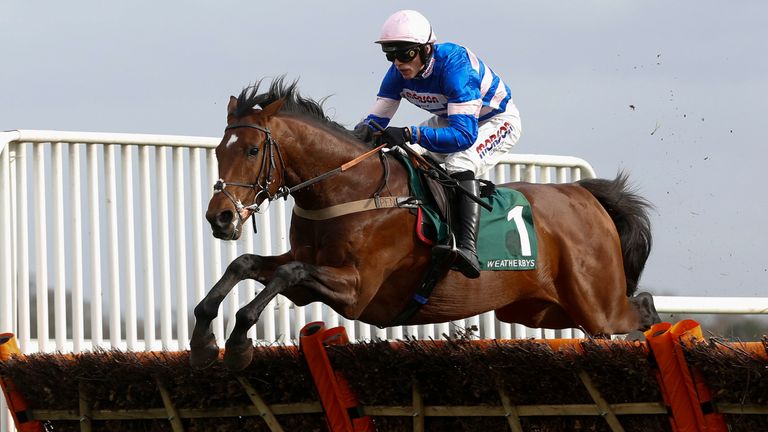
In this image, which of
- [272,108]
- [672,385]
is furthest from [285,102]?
[672,385]

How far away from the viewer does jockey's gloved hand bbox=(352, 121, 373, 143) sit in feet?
20.4

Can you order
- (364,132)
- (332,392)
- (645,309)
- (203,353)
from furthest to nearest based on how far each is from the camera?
(645,309), (364,132), (203,353), (332,392)

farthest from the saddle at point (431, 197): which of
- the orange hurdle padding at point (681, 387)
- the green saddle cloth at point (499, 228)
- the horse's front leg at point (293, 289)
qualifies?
the orange hurdle padding at point (681, 387)

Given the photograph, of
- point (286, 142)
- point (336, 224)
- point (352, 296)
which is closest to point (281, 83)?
point (286, 142)

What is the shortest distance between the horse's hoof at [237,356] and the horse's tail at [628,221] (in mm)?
3080

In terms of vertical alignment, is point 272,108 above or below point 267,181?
above

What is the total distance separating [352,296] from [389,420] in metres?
0.73

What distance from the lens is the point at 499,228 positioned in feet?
21.1

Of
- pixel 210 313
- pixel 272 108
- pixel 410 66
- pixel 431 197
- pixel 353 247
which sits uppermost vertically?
pixel 410 66

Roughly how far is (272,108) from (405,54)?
0.81 m

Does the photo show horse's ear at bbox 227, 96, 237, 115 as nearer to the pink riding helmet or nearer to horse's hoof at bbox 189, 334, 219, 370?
the pink riding helmet

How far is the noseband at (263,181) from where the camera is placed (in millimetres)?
5266

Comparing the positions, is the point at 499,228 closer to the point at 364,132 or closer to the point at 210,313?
the point at 364,132

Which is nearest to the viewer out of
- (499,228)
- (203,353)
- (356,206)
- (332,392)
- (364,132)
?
(332,392)
